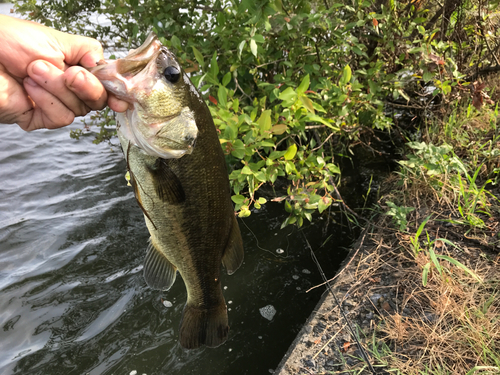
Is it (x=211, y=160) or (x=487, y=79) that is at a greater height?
(x=211, y=160)

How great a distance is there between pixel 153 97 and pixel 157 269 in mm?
1085

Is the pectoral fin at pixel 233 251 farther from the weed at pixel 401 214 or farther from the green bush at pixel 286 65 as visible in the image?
the weed at pixel 401 214

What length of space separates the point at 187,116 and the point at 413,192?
9.55 ft

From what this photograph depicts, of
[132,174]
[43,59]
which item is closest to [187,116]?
[132,174]

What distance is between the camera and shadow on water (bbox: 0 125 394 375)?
9.18 feet

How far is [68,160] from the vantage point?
582 centimetres

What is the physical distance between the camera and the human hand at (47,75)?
130 cm

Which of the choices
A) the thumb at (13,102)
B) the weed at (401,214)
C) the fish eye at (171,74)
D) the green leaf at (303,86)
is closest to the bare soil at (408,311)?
the weed at (401,214)

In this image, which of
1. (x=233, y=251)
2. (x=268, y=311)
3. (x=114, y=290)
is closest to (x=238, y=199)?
(x=233, y=251)

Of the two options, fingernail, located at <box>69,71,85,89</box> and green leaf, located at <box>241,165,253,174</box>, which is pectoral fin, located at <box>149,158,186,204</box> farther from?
green leaf, located at <box>241,165,253,174</box>

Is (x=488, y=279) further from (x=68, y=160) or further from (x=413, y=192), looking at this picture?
(x=68, y=160)

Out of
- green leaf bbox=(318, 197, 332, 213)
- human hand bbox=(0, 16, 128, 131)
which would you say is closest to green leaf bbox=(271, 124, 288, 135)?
green leaf bbox=(318, 197, 332, 213)

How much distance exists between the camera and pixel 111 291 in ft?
11.2

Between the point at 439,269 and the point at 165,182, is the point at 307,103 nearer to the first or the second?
the point at 165,182
